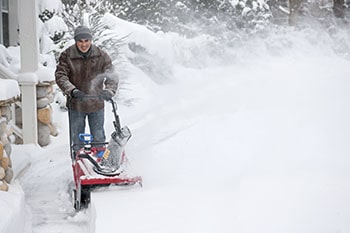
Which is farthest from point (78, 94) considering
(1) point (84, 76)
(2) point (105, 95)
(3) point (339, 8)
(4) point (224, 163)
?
(3) point (339, 8)

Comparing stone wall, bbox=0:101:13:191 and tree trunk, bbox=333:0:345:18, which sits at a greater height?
stone wall, bbox=0:101:13:191

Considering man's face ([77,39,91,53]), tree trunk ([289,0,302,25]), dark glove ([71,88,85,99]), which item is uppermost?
man's face ([77,39,91,53])

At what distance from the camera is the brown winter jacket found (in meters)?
5.32

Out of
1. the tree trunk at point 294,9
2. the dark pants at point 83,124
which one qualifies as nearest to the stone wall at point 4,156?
the dark pants at point 83,124

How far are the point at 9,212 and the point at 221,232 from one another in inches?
65.6

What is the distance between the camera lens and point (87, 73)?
5398 mm

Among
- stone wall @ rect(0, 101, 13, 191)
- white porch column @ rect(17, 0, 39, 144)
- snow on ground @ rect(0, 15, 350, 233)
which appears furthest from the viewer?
white porch column @ rect(17, 0, 39, 144)

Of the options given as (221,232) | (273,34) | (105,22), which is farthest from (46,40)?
(273,34)

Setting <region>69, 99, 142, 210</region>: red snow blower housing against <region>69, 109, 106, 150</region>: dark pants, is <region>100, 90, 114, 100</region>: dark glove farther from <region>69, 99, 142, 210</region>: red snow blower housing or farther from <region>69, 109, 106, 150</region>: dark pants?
<region>69, 109, 106, 150</region>: dark pants

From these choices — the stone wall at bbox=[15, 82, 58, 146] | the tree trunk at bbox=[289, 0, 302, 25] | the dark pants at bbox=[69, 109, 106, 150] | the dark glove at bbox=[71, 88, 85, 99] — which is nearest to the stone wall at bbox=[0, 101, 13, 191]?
the dark glove at bbox=[71, 88, 85, 99]

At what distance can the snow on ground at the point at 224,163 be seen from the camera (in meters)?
3.55

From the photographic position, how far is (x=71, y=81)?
5445 millimetres

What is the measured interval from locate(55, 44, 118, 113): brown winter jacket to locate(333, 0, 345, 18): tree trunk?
13605 millimetres

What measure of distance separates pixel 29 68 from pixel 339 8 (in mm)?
13093
